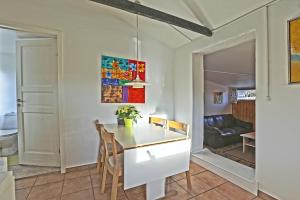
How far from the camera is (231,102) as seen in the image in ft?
18.5

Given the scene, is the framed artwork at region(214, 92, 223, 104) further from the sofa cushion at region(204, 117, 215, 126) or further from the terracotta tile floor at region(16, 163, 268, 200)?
the terracotta tile floor at region(16, 163, 268, 200)

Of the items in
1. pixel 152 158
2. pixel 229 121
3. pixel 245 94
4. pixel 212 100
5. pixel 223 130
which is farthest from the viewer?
pixel 245 94

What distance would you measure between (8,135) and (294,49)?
186 inches

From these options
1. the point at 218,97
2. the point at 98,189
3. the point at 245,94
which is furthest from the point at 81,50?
the point at 245,94

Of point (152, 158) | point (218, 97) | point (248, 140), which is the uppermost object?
point (218, 97)

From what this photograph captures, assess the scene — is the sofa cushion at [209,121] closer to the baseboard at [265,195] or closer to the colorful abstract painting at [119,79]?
the colorful abstract painting at [119,79]

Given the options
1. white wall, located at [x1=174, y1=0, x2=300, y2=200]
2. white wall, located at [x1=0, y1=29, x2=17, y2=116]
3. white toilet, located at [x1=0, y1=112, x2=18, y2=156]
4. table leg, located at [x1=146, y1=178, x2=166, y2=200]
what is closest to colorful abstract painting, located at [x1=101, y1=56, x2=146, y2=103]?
table leg, located at [x1=146, y1=178, x2=166, y2=200]

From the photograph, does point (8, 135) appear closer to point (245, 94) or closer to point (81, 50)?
point (81, 50)

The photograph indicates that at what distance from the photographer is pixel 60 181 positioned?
2406mm

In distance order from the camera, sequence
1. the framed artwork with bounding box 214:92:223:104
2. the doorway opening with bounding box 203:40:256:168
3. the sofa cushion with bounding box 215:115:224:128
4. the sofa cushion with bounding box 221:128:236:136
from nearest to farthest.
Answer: the doorway opening with bounding box 203:40:256:168 < the sofa cushion with bounding box 221:128:236:136 < the sofa cushion with bounding box 215:115:224:128 < the framed artwork with bounding box 214:92:223:104

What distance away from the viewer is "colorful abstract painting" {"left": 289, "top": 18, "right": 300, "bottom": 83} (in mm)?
1687

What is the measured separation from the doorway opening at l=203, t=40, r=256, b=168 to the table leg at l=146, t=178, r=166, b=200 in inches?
67.3

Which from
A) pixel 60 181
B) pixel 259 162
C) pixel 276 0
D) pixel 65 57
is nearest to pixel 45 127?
pixel 60 181

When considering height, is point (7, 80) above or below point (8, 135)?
above
